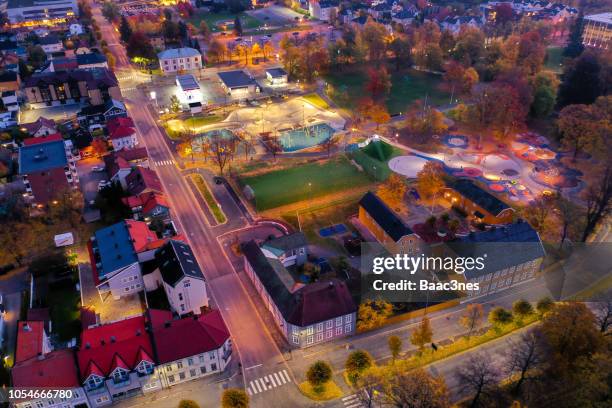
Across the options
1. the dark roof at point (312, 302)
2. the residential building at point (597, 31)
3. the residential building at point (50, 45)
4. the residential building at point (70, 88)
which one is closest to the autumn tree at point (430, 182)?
the dark roof at point (312, 302)

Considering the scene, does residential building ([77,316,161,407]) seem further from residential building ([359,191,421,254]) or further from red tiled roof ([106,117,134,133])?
red tiled roof ([106,117,134,133])

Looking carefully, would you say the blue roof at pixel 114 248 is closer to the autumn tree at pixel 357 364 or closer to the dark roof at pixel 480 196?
the autumn tree at pixel 357 364

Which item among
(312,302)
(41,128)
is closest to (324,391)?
(312,302)

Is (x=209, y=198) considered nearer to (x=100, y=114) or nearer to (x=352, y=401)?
(x=100, y=114)

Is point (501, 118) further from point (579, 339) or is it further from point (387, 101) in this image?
point (579, 339)

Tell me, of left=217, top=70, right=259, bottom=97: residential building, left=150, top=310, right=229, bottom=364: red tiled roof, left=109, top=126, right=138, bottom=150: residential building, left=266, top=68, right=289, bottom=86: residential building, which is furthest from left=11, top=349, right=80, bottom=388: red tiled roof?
left=266, top=68, right=289, bottom=86: residential building

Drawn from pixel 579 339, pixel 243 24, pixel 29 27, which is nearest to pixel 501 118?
pixel 579 339
